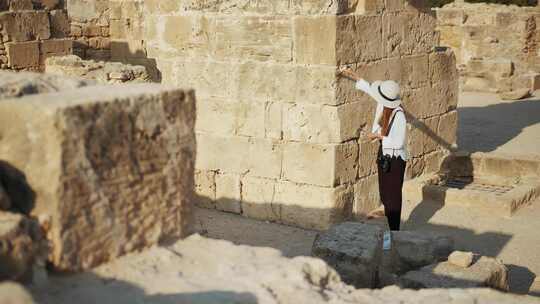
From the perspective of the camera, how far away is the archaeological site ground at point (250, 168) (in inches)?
123

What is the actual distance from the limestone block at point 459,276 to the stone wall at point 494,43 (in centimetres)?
1208

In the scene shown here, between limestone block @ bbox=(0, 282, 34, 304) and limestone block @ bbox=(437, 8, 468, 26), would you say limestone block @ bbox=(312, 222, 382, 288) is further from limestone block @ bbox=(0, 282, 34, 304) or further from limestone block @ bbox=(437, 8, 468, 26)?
limestone block @ bbox=(437, 8, 468, 26)

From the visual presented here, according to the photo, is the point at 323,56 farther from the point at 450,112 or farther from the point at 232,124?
the point at 450,112

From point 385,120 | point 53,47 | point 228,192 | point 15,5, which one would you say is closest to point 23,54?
point 53,47

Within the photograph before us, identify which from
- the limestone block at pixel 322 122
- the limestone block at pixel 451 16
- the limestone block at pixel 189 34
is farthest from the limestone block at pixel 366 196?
the limestone block at pixel 451 16

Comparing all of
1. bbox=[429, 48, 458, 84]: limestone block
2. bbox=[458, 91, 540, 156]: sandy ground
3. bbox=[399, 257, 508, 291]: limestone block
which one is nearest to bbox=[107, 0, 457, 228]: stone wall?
bbox=[429, 48, 458, 84]: limestone block

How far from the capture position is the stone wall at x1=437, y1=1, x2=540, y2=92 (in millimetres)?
17500

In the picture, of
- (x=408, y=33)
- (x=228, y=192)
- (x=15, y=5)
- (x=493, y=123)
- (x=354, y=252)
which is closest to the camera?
(x=354, y=252)

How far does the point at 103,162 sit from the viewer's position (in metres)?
3.23

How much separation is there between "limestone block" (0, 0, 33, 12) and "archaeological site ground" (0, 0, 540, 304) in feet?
0.13

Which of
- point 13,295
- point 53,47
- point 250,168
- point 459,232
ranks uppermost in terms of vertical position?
point 53,47

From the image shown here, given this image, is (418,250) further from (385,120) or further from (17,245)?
(17,245)

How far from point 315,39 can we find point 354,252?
8.84ft

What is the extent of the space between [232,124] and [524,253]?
340 cm
